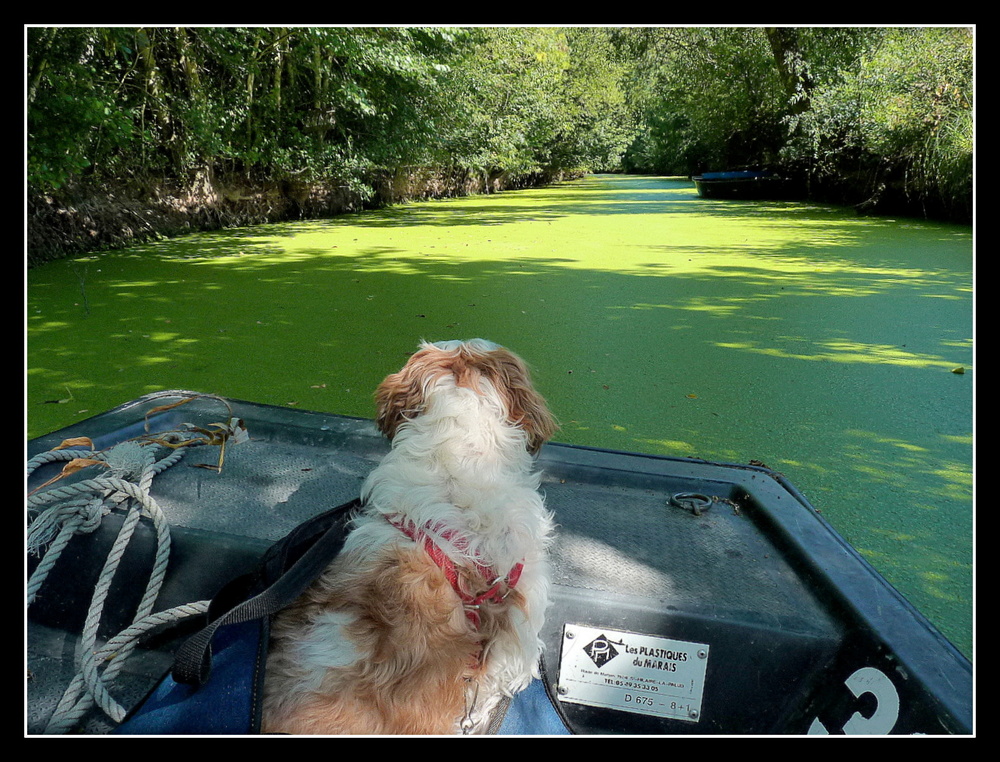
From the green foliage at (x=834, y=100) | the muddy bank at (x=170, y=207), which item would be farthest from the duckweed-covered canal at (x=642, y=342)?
the green foliage at (x=834, y=100)

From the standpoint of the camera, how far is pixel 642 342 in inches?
155

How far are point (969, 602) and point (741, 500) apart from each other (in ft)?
2.27

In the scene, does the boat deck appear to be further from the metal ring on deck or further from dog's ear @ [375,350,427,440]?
dog's ear @ [375,350,427,440]

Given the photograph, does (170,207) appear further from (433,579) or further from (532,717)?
(532,717)

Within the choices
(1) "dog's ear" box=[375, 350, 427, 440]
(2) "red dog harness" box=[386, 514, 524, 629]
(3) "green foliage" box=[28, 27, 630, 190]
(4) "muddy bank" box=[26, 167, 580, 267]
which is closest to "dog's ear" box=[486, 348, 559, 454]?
(1) "dog's ear" box=[375, 350, 427, 440]

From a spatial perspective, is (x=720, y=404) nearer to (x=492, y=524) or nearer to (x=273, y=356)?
(x=492, y=524)

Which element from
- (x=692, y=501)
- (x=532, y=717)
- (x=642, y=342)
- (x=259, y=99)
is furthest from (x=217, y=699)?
(x=259, y=99)

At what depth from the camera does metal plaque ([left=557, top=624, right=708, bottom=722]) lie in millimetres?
1168

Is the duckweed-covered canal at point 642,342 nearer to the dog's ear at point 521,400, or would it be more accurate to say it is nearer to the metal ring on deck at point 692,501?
the metal ring on deck at point 692,501

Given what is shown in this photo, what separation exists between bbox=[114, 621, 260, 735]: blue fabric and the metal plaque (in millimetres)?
568

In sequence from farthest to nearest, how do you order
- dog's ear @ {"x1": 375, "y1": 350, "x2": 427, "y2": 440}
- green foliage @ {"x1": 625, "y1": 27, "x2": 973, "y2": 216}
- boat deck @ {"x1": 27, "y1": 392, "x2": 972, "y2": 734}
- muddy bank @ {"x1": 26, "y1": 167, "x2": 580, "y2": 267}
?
green foliage @ {"x1": 625, "y1": 27, "x2": 973, "y2": 216} → muddy bank @ {"x1": 26, "y1": 167, "x2": 580, "y2": 267} → dog's ear @ {"x1": 375, "y1": 350, "x2": 427, "y2": 440} → boat deck @ {"x1": 27, "y1": 392, "x2": 972, "y2": 734}

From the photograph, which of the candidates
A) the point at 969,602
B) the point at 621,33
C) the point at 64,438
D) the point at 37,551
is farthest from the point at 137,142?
the point at 621,33

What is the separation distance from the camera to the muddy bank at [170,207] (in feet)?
21.5

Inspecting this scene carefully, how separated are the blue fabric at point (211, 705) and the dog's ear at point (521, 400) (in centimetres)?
67
